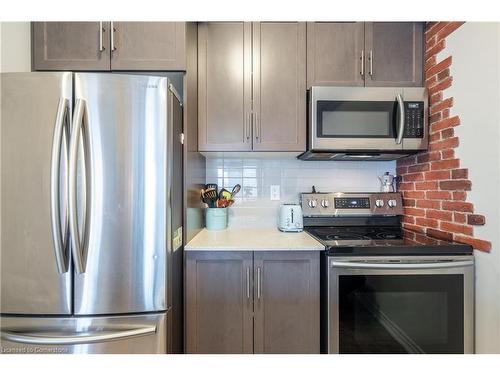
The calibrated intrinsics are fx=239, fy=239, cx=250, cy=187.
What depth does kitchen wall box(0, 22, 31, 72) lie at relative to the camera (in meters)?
1.26

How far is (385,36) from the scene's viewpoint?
5.24 feet

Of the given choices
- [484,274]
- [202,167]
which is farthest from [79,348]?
[484,274]

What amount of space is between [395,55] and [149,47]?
1.59m

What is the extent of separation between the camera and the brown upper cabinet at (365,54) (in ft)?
5.22

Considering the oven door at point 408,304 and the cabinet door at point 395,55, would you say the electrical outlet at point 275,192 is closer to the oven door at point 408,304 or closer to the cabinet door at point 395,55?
the oven door at point 408,304

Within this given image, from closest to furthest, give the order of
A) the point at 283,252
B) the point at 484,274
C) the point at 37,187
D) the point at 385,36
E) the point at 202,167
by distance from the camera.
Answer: the point at 37,187 → the point at 484,274 → the point at 283,252 → the point at 385,36 → the point at 202,167

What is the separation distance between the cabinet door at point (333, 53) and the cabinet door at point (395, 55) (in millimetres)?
Answer: 75

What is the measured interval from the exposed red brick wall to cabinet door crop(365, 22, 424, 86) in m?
0.06

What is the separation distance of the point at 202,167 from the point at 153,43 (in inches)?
33.1

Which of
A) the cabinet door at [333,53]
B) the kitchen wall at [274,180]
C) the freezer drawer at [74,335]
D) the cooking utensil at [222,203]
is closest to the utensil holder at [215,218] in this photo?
the cooking utensil at [222,203]

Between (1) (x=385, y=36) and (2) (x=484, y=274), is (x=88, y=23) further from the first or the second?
(2) (x=484, y=274)

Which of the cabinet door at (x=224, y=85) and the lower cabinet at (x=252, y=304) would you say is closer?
the lower cabinet at (x=252, y=304)

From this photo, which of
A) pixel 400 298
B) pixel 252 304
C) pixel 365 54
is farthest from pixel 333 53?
pixel 252 304

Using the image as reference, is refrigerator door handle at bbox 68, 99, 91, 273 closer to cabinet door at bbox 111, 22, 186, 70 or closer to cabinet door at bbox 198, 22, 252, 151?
cabinet door at bbox 111, 22, 186, 70
